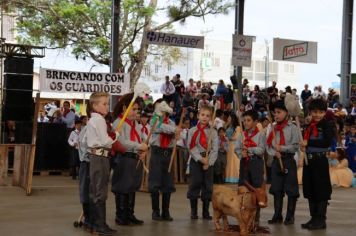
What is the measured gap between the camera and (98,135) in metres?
7.48

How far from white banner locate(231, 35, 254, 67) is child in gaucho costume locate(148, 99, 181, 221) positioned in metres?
10.6

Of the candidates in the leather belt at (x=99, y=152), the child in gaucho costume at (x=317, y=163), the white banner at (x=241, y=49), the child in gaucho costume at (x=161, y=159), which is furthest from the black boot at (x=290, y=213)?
the white banner at (x=241, y=49)

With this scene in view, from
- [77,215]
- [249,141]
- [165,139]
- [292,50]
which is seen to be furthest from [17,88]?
[292,50]

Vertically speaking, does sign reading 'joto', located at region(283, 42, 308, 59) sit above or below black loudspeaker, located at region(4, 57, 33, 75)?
above

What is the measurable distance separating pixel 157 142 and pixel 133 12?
63.7 ft

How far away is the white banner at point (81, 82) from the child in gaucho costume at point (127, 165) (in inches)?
232

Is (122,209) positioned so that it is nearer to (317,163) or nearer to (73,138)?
(317,163)

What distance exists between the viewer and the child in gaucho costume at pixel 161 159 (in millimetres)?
9039

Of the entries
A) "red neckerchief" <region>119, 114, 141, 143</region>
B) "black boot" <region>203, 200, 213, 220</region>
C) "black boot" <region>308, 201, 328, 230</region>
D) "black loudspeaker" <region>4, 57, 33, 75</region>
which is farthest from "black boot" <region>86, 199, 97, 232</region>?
"black loudspeaker" <region>4, 57, 33, 75</region>

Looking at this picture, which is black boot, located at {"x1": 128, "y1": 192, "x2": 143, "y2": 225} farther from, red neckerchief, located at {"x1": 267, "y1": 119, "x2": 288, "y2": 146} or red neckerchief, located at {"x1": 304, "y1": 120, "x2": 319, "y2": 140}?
red neckerchief, located at {"x1": 304, "y1": 120, "x2": 319, "y2": 140}

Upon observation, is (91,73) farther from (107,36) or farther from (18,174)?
(107,36)

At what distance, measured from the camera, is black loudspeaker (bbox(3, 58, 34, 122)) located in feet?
50.5

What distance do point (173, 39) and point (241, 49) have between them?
2.70 metres

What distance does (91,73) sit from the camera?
577 inches
